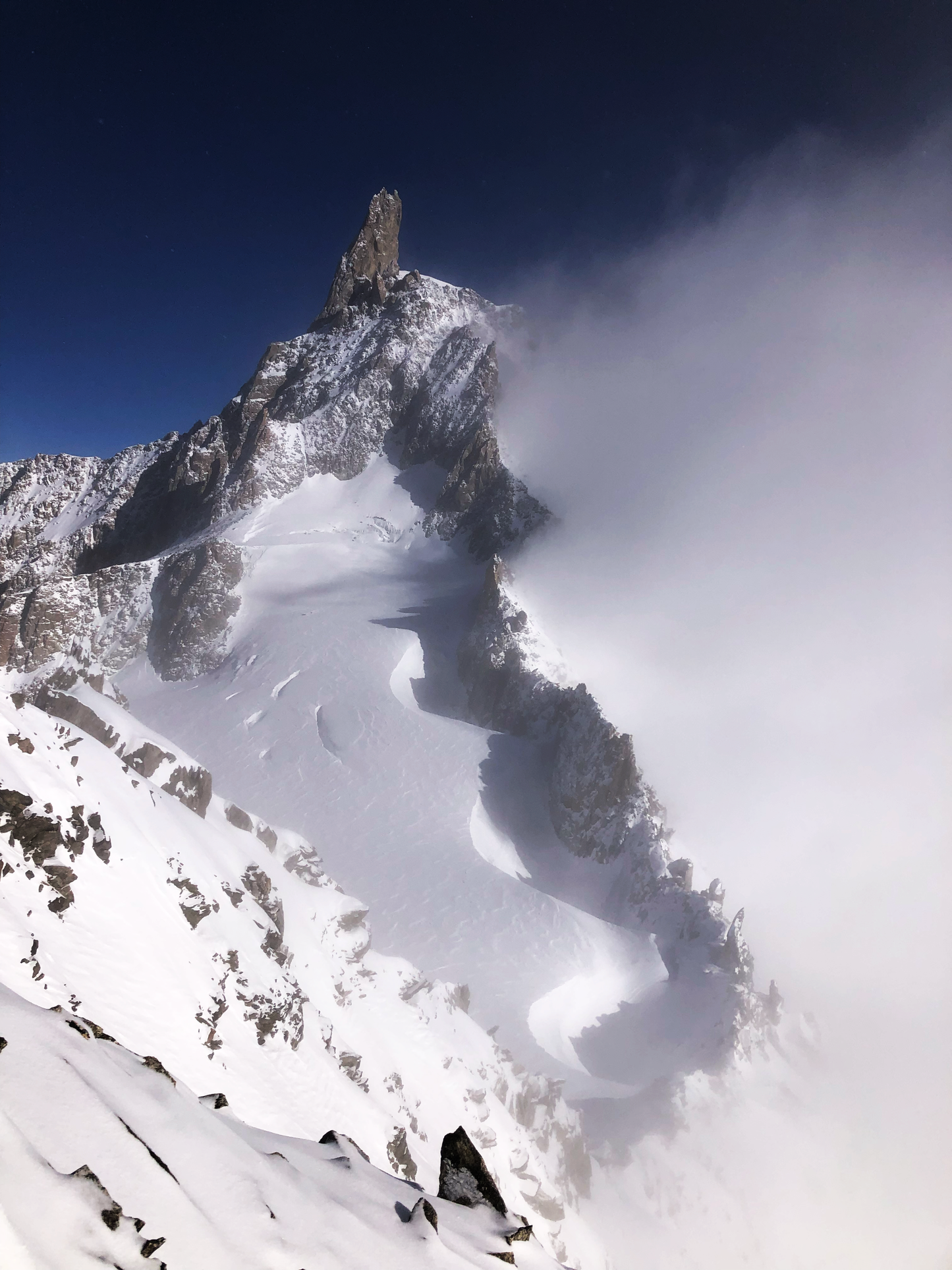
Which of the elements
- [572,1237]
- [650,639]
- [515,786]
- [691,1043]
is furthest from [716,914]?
[650,639]

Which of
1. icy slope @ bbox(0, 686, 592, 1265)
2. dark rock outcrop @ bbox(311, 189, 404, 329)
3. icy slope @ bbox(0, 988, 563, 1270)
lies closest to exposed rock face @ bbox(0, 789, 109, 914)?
icy slope @ bbox(0, 686, 592, 1265)

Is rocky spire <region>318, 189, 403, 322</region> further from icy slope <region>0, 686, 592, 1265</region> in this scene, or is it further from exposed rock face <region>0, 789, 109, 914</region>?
exposed rock face <region>0, 789, 109, 914</region>

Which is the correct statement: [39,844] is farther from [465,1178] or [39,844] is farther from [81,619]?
[81,619]

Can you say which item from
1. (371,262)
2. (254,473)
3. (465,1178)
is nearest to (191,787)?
(465,1178)

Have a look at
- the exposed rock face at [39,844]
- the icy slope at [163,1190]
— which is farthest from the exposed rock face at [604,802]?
the icy slope at [163,1190]

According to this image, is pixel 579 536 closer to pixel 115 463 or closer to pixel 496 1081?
pixel 496 1081

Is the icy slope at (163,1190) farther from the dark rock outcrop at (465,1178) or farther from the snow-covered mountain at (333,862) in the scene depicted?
the dark rock outcrop at (465,1178)

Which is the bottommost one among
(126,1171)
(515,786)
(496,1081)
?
(126,1171)
